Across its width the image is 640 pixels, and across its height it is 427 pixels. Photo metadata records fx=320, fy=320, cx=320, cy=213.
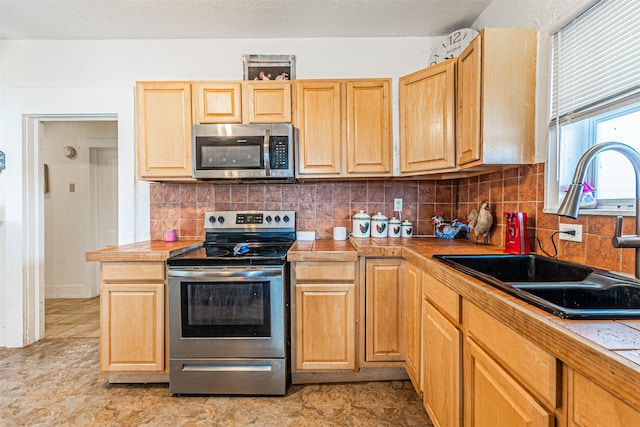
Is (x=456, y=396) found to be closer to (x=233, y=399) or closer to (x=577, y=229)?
(x=577, y=229)

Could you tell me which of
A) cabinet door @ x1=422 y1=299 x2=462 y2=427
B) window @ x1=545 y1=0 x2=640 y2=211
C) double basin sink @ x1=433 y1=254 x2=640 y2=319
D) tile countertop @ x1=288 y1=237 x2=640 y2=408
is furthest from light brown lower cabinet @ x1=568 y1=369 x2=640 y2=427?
window @ x1=545 y1=0 x2=640 y2=211

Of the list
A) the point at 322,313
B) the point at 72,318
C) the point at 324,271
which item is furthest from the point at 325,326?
the point at 72,318

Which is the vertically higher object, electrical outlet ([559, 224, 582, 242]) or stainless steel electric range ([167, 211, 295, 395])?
electrical outlet ([559, 224, 582, 242])

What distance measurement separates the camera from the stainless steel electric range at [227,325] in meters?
1.88

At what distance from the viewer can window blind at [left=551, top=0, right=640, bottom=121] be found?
1203 mm

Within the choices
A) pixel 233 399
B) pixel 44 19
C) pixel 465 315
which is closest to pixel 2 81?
pixel 44 19

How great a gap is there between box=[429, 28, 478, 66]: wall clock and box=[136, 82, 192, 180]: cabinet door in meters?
1.87

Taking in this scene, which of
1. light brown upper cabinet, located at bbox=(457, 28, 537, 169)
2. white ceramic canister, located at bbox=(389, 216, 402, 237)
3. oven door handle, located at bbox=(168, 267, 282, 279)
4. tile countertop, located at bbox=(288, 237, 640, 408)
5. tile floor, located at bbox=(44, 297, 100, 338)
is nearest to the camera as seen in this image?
tile countertop, located at bbox=(288, 237, 640, 408)

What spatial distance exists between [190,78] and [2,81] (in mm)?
1510

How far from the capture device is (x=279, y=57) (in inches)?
97.7

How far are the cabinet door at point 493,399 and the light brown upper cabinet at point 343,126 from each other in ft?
4.67

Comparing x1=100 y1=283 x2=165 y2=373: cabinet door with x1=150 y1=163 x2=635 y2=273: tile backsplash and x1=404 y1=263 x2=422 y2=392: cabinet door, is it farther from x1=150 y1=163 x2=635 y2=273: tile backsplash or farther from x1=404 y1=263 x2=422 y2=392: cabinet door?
x1=404 y1=263 x2=422 y2=392: cabinet door

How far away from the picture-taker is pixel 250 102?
2.26 m

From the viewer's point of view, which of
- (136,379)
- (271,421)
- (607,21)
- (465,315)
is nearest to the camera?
(465,315)
